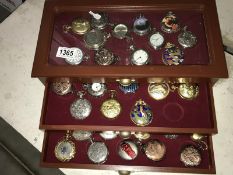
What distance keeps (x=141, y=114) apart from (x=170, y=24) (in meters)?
0.50

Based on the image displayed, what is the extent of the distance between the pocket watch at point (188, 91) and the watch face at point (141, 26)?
1.19 ft

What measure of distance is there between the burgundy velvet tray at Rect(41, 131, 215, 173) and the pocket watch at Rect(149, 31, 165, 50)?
508 millimetres

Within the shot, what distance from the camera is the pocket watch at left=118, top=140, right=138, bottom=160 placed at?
1.54 m

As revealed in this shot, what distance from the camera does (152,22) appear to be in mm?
1531

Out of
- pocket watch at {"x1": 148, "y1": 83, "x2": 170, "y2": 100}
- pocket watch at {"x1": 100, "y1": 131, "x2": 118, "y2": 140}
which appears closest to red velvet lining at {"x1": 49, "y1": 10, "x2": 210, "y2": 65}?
pocket watch at {"x1": 148, "y1": 83, "x2": 170, "y2": 100}

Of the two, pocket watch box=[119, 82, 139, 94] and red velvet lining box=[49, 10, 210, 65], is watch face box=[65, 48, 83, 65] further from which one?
pocket watch box=[119, 82, 139, 94]

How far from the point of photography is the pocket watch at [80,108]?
1.52 meters

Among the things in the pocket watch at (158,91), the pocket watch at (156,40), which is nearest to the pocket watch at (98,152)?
the pocket watch at (158,91)

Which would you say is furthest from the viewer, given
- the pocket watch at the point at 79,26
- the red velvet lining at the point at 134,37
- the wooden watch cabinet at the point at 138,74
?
the pocket watch at the point at 79,26

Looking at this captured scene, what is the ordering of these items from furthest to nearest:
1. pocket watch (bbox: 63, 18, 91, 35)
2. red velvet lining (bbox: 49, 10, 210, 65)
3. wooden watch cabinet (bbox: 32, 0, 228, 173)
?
pocket watch (bbox: 63, 18, 91, 35) → red velvet lining (bbox: 49, 10, 210, 65) → wooden watch cabinet (bbox: 32, 0, 228, 173)

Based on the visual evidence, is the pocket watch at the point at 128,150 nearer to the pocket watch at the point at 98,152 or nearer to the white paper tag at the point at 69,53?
the pocket watch at the point at 98,152

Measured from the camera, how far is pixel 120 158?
1567mm

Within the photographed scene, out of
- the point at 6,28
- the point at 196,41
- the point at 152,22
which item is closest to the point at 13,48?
the point at 6,28

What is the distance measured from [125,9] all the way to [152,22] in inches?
6.4
